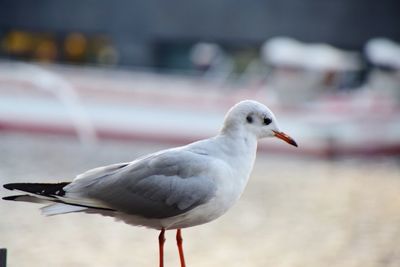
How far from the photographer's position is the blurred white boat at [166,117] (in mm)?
13703

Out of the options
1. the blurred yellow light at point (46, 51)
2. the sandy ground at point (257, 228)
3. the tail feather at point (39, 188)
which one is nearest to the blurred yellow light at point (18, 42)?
the blurred yellow light at point (46, 51)

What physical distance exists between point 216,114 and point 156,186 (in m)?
10.7

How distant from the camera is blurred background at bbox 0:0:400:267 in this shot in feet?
24.5

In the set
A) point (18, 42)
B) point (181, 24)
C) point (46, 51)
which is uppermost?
point (18, 42)

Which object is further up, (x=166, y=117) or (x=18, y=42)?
(x=18, y=42)

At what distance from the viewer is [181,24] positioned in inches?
961

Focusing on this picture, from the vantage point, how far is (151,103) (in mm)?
15125

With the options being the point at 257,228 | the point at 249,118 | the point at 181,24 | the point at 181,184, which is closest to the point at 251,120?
the point at 249,118

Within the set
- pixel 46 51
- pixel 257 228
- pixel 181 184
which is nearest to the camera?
pixel 181 184

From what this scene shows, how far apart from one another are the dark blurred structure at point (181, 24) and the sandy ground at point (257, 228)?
37.2 feet

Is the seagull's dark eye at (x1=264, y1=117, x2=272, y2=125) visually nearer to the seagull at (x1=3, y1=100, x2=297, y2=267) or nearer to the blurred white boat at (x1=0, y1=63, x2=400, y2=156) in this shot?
the seagull at (x1=3, y1=100, x2=297, y2=267)

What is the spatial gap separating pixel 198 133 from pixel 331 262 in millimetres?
7437

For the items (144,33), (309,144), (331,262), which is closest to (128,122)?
(309,144)

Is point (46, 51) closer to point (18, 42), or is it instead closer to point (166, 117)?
point (18, 42)
